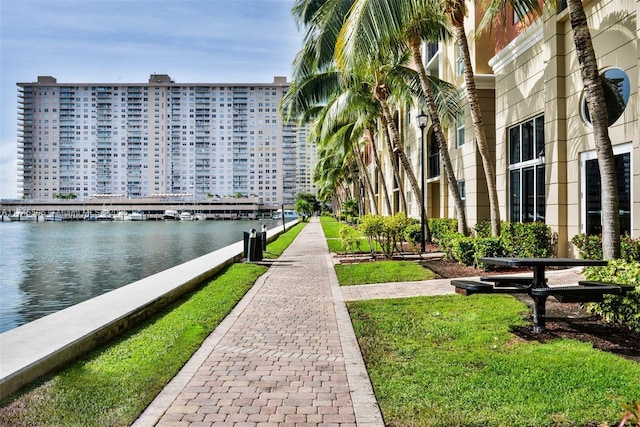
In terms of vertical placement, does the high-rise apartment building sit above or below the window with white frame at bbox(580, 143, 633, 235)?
above

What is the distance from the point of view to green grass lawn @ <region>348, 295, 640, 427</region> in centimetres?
430

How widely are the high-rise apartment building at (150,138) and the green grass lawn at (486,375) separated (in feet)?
543

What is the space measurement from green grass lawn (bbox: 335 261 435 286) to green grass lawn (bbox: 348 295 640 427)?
4.76 m

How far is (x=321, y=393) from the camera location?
4938 millimetres

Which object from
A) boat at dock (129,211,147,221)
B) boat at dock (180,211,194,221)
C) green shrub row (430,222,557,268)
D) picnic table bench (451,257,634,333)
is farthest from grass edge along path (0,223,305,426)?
boat at dock (129,211,147,221)

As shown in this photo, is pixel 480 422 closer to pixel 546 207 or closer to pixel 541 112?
pixel 546 207

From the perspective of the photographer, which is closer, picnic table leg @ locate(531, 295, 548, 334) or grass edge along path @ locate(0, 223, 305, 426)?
grass edge along path @ locate(0, 223, 305, 426)

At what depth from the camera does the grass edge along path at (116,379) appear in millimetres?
4348

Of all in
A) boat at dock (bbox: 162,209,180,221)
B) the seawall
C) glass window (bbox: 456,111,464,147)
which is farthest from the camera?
boat at dock (bbox: 162,209,180,221)

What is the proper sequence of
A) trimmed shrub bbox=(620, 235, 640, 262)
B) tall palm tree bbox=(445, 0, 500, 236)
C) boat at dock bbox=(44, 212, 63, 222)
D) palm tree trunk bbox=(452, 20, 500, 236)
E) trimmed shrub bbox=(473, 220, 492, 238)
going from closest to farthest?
1. trimmed shrub bbox=(620, 235, 640, 262)
2. tall palm tree bbox=(445, 0, 500, 236)
3. palm tree trunk bbox=(452, 20, 500, 236)
4. trimmed shrub bbox=(473, 220, 492, 238)
5. boat at dock bbox=(44, 212, 63, 222)

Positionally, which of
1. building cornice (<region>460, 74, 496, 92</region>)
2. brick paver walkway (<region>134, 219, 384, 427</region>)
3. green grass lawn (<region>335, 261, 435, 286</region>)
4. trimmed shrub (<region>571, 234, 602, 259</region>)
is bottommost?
brick paver walkway (<region>134, 219, 384, 427</region>)

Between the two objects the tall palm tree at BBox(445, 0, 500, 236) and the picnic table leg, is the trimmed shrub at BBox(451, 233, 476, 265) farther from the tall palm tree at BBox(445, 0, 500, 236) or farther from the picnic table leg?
the picnic table leg

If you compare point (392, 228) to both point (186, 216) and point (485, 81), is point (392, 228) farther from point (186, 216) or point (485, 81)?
point (186, 216)

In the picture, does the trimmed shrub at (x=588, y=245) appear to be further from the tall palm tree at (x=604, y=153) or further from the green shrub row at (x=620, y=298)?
the green shrub row at (x=620, y=298)
